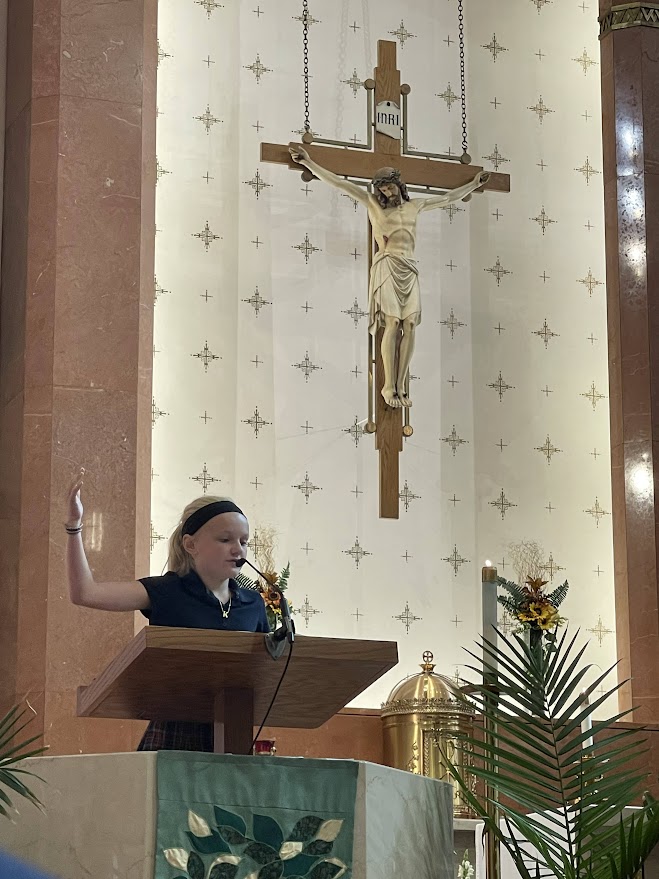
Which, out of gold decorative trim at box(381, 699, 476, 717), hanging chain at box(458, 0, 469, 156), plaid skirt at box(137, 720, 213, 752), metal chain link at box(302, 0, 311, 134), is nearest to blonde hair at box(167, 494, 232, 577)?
plaid skirt at box(137, 720, 213, 752)

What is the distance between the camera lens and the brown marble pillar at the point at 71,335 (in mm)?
6691

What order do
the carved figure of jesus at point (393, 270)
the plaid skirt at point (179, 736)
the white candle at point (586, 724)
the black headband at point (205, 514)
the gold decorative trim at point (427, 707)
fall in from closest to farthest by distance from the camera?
the white candle at point (586, 724) < the plaid skirt at point (179, 736) < the black headband at point (205, 514) < the gold decorative trim at point (427, 707) < the carved figure of jesus at point (393, 270)

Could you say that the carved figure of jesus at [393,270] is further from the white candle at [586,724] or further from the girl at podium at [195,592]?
the girl at podium at [195,592]

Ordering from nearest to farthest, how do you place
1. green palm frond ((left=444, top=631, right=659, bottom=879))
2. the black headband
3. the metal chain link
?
green palm frond ((left=444, top=631, right=659, bottom=879))
the black headband
the metal chain link

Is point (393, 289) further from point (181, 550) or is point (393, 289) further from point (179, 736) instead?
point (179, 736)

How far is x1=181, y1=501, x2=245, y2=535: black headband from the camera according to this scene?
12.0 feet

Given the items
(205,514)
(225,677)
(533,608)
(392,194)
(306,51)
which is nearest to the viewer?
(225,677)

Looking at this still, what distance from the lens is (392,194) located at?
7.98 m

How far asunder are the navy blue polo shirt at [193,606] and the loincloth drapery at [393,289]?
447 centimetres

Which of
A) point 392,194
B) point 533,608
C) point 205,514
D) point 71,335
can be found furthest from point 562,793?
point 392,194

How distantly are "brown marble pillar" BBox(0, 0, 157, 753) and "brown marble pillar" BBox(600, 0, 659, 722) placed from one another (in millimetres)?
2698

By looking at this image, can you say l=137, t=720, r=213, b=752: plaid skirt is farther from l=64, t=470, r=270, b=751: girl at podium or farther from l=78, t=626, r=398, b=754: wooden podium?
l=78, t=626, r=398, b=754: wooden podium

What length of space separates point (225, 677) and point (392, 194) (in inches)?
206

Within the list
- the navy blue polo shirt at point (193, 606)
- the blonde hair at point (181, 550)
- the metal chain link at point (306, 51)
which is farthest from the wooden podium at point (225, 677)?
the metal chain link at point (306, 51)
